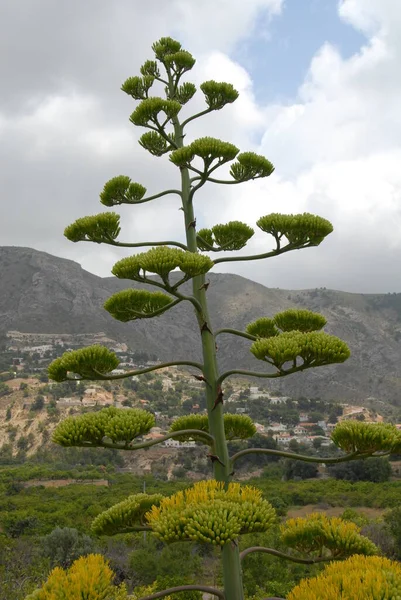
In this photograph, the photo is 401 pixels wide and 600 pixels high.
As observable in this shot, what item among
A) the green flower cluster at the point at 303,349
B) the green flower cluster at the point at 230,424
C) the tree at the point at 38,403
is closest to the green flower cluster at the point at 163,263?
the green flower cluster at the point at 303,349

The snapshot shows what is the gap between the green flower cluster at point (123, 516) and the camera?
4133 millimetres

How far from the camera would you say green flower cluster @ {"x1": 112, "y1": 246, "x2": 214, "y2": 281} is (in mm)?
3848

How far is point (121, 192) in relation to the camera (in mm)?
5543

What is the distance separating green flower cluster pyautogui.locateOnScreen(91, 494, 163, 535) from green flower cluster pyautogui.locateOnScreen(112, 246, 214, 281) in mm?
1977

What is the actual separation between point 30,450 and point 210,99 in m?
67.7

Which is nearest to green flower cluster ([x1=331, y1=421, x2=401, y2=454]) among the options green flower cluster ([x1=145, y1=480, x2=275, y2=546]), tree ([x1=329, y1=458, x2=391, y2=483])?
green flower cluster ([x1=145, y1=480, x2=275, y2=546])

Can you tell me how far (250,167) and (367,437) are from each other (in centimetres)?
313

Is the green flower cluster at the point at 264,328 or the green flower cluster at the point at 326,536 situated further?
the green flower cluster at the point at 264,328

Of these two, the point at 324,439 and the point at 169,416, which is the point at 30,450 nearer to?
the point at 169,416

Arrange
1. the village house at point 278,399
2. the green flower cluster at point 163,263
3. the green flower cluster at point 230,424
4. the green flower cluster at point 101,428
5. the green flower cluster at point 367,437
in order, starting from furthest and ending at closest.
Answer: the village house at point 278,399 → the green flower cluster at point 230,424 → the green flower cluster at point 163,263 → the green flower cluster at point 367,437 → the green flower cluster at point 101,428

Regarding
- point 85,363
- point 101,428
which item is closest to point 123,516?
point 101,428

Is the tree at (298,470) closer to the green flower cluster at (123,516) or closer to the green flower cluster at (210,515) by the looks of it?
the green flower cluster at (123,516)

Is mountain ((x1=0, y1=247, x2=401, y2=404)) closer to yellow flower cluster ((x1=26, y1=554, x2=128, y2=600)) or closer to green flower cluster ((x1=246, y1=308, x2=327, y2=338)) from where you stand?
green flower cluster ((x1=246, y1=308, x2=327, y2=338))

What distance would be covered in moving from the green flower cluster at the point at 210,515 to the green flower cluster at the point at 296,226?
2477 mm
